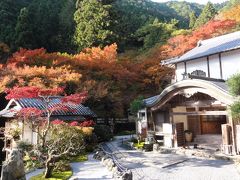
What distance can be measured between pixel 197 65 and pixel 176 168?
1073cm

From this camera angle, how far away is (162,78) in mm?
33062

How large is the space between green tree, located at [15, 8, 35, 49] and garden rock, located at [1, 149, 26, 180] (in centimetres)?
3126

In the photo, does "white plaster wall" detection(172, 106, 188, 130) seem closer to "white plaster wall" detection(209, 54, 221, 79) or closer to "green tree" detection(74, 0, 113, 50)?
"white plaster wall" detection(209, 54, 221, 79)

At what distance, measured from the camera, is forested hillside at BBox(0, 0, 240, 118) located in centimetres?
2788

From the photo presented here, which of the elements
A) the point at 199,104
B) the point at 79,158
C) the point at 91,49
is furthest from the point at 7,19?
the point at 199,104

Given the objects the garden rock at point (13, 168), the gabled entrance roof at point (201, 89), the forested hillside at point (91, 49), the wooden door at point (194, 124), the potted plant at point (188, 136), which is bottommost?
the garden rock at point (13, 168)

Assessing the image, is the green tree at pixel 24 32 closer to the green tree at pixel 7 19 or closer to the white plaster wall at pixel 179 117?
the green tree at pixel 7 19

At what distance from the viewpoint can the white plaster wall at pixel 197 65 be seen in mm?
22038

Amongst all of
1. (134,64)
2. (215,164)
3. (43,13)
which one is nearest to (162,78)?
A: (134,64)

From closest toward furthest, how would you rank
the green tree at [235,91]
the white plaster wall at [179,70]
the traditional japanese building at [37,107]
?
the green tree at [235,91]
the traditional japanese building at [37,107]
the white plaster wall at [179,70]

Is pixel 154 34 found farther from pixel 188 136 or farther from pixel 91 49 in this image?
pixel 188 136

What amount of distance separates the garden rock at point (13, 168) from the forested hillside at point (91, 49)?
1491 centimetres

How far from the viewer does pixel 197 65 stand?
22.8 metres

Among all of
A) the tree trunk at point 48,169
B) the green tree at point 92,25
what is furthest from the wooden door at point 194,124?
the green tree at point 92,25
